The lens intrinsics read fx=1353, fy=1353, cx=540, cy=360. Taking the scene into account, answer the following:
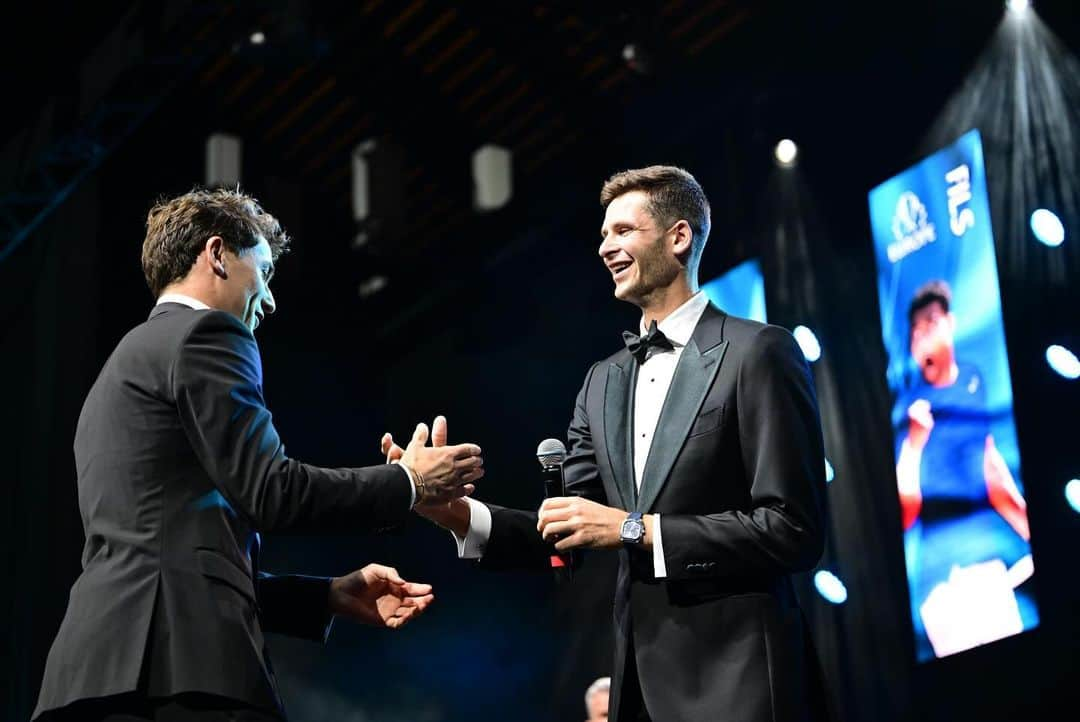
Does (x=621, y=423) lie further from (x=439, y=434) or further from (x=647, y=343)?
(x=439, y=434)

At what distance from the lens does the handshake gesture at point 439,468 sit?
108 inches

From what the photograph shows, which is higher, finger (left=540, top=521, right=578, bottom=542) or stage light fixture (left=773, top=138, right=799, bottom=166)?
stage light fixture (left=773, top=138, right=799, bottom=166)

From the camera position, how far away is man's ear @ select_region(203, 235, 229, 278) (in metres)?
2.74

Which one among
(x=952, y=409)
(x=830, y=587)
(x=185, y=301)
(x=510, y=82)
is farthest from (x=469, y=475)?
(x=510, y=82)

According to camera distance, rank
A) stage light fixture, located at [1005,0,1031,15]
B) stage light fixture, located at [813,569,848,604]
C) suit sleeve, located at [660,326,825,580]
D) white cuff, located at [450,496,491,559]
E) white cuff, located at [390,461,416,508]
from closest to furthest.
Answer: suit sleeve, located at [660,326,825,580] → white cuff, located at [390,461,416,508] → white cuff, located at [450,496,491,559] → stage light fixture, located at [1005,0,1031,15] → stage light fixture, located at [813,569,848,604]

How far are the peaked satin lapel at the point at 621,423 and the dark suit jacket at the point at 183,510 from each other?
454mm

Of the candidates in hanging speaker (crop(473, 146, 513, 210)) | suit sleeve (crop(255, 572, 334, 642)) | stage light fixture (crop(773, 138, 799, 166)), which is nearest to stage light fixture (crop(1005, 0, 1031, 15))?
stage light fixture (crop(773, 138, 799, 166))

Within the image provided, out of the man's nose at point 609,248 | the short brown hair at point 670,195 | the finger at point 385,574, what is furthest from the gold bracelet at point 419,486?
the short brown hair at point 670,195

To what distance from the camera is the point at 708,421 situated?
269cm

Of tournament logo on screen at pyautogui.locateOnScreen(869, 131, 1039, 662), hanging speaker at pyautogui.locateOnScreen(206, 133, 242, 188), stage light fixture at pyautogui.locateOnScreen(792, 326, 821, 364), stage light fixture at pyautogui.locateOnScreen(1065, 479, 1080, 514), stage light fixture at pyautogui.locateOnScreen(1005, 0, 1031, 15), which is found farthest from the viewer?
hanging speaker at pyautogui.locateOnScreen(206, 133, 242, 188)

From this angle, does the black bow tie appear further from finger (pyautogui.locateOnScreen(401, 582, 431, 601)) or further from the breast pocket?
finger (pyautogui.locateOnScreen(401, 582, 431, 601))

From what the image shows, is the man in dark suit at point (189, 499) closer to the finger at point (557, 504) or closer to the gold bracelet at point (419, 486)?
the gold bracelet at point (419, 486)

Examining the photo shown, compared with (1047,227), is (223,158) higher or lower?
higher

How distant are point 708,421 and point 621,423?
0.77ft
